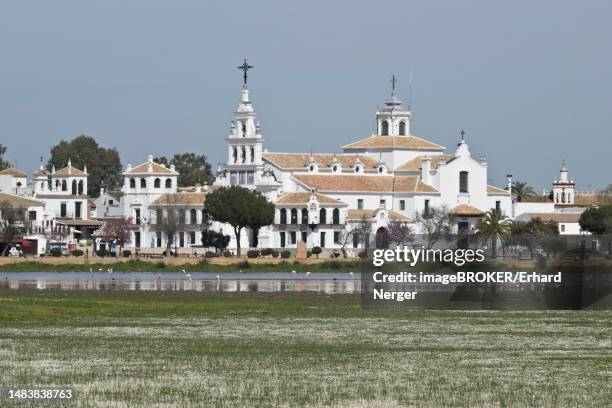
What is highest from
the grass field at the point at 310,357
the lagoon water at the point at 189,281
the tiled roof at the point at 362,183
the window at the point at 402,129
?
the window at the point at 402,129

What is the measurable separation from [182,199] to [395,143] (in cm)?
2547

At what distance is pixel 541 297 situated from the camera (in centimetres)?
6391

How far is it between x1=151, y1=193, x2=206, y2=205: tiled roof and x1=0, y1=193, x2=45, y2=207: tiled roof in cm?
1162

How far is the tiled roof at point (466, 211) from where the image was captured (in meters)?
172

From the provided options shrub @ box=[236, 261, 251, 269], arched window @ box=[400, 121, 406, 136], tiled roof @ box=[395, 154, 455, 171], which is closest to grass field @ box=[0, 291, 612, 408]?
shrub @ box=[236, 261, 251, 269]

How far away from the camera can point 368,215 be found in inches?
6614

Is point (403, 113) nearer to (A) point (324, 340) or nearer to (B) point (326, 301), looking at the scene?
(B) point (326, 301)

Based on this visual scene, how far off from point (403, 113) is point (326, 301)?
122040 mm

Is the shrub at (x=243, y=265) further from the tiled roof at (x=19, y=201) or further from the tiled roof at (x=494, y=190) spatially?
the tiled roof at (x=494, y=190)

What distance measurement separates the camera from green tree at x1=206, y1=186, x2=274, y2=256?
158250mm

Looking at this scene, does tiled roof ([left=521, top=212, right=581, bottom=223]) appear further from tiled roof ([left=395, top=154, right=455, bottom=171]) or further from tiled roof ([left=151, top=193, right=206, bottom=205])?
tiled roof ([left=151, top=193, right=206, bottom=205])

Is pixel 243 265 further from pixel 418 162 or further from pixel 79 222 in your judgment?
pixel 79 222

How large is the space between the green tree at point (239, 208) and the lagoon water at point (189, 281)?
3416cm

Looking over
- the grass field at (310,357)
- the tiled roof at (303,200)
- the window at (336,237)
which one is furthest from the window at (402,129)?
the grass field at (310,357)
